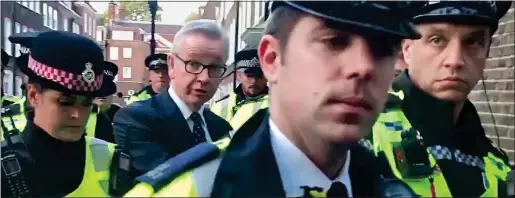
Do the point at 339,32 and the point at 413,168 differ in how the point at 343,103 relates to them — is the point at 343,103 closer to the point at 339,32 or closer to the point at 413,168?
the point at 339,32

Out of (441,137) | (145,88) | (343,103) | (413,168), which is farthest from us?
(145,88)

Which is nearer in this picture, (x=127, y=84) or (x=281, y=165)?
(x=281, y=165)

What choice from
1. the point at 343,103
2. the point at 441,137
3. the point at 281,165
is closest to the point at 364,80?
the point at 343,103

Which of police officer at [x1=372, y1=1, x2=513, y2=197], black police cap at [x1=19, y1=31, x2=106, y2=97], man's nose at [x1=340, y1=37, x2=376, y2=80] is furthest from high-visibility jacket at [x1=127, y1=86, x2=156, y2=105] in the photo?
man's nose at [x1=340, y1=37, x2=376, y2=80]

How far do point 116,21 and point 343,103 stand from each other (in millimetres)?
817

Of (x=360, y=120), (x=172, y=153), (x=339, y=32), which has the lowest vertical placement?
Answer: (x=172, y=153)

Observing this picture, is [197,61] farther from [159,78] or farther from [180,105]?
[159,78]

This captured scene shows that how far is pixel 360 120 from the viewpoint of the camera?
993mm

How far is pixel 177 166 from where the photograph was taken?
104 centimetres

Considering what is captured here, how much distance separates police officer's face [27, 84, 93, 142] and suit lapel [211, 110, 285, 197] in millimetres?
682

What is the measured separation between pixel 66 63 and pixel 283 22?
0.85 meters

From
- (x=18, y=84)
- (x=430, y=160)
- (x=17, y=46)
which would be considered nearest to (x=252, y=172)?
(x=430, y=160)

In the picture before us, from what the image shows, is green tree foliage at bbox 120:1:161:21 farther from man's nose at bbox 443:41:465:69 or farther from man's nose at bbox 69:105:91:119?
man's nose at bbox 443:41:465:69

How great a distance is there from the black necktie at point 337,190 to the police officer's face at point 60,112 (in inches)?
31.3
